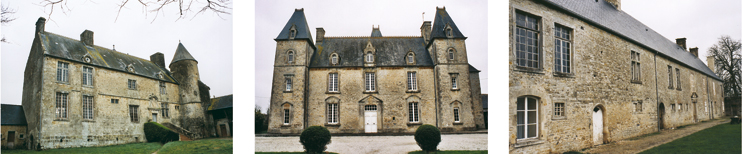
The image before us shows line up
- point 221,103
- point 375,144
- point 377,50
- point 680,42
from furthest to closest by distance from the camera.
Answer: point 680,42 → point 377,50 → point 375,144 → point 221,103

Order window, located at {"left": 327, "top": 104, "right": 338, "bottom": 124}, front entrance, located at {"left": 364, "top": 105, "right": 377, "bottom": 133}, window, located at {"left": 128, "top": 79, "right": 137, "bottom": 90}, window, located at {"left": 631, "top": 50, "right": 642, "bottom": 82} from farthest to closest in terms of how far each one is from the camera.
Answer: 1. window, located at {"left": 631, "top": 50, "right": 642, "bottom": 82}
2. front entrance, located at {"left": 364, "top": 105, "right": 377, "bottom": 133}
3. window, located at {"left": 327, "top": 104, "right": 338, "bottom": 124}
4. window, located at {"left": 128, "top": 79, "right": 137, "bottom": 90}

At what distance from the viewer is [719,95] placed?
966 centimetres

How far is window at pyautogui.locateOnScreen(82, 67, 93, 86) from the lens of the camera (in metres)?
6.14

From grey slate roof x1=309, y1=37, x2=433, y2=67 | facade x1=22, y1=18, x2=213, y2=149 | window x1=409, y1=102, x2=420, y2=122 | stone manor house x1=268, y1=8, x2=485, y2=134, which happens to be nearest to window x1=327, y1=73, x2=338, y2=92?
stone manor house x1=268, y1=8, x2=485, y2=134

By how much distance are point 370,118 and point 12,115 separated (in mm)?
7584

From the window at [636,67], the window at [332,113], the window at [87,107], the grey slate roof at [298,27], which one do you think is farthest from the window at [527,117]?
the window at [87,107]

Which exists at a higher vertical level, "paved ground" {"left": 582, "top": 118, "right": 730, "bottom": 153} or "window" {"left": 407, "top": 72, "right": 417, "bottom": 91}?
"window" {"left": 407, "top": 72, "right": 417, "bottom": 91}

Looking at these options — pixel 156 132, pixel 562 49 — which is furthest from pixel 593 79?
pixel 156 132

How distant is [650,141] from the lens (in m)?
9.02

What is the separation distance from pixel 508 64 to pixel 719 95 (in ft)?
28.6

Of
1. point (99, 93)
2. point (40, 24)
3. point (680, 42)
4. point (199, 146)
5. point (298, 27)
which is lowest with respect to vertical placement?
point (199, 146)

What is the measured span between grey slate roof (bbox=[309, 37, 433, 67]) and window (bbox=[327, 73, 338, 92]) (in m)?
0.34

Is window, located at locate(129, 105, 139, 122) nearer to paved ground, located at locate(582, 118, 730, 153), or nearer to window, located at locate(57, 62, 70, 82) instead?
window, located at locate(57, 62, 70, 82)

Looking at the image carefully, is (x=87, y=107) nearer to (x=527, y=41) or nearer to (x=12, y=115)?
(x=12, y=115)
